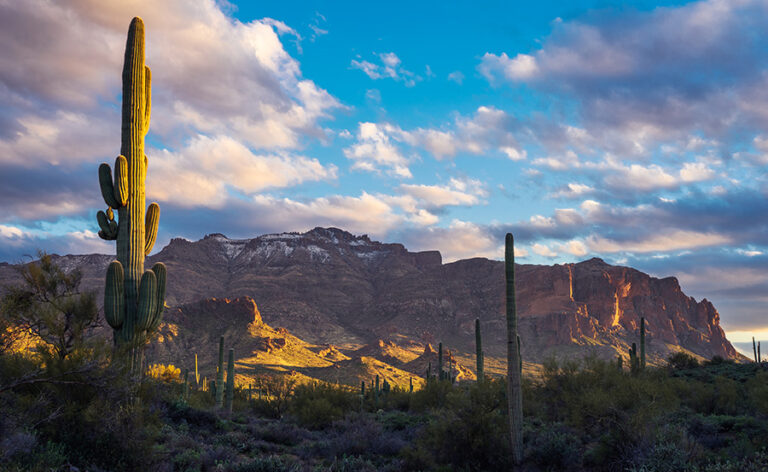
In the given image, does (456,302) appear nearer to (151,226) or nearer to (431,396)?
(431,396)

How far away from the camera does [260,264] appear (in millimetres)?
178000

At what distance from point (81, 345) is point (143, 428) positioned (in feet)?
7.90

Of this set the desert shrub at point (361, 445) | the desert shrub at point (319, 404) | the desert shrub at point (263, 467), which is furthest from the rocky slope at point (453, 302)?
the desert shrub at point (263, 467)

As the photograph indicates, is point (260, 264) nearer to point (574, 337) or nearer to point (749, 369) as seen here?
point (574, 337)

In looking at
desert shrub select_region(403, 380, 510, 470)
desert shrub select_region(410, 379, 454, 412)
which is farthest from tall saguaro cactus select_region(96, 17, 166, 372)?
desert shrub select_region(410, 379, 454, 412)

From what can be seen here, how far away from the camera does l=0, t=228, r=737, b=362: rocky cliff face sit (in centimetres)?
12288

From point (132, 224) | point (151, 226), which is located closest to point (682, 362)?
point (151, 226)

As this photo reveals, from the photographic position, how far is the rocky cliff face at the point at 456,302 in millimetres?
122875

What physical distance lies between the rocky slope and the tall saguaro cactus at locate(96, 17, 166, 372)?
8731cm

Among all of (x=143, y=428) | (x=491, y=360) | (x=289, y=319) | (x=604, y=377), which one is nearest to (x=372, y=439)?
(x=143, y=428)

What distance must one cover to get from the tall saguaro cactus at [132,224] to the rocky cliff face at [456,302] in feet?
333

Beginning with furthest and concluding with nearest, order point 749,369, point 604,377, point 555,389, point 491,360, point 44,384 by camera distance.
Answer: point 491,360 → point 749,369 → point 555,389 → point 604,377 → point 44,384

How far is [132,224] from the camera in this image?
14.2 meters

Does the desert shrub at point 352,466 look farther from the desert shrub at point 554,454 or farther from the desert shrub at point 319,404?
the desert shrub at point 319,404
